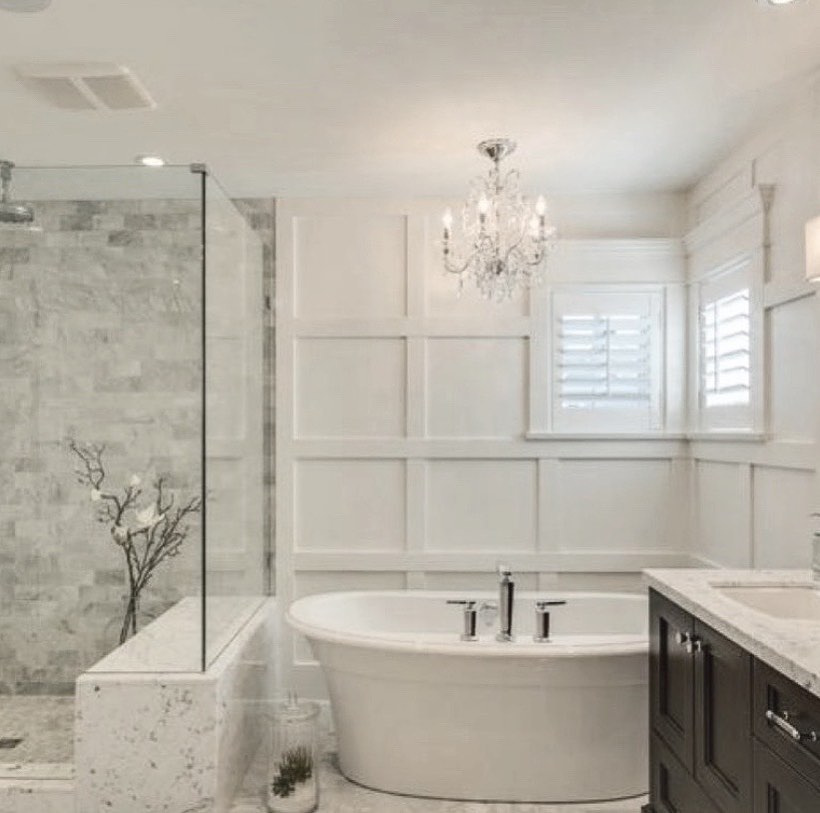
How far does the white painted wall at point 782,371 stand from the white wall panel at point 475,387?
99 centimetres

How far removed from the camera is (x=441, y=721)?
9.83 feet

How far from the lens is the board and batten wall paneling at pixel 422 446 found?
3992mm

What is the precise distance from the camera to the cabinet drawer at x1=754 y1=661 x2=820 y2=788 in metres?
1.58

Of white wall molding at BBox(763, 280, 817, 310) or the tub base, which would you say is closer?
white wall molding at BBox(763, 280, 817, 310)

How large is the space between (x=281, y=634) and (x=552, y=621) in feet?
4.31

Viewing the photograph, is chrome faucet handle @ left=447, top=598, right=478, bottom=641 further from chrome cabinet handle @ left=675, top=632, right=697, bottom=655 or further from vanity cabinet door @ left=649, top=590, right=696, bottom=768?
chrome cabinet handle @ left=675, top=632, right=697, bottom=655

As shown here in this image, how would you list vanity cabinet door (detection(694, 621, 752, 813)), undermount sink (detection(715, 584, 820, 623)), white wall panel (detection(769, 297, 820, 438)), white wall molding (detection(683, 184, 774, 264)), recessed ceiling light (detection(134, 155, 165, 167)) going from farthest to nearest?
1. recessed ceiling light (detection(134, 155, 165, 167))
2. white wall molding (detection(683, 184, 774, 264))
3. white wall panel (detection(769, 297, 820, 438))
4. undermount sink (detection(715, 584, 820, 623))
5. vanity cabinet door (detection(694, 621, 752, 813))

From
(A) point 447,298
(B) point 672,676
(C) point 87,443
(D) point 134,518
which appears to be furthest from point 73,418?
(B) point 672,676

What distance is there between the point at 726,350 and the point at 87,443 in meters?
2.91

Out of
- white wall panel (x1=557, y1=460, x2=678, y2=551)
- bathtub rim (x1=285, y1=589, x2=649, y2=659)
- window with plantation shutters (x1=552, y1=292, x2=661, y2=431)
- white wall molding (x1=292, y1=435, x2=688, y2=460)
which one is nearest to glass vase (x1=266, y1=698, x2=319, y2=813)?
bathtub rim (x1=285, y1=589, x2=649, y2=659)

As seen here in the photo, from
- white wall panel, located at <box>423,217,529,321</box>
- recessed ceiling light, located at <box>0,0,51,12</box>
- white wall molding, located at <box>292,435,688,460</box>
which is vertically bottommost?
white wall molding, located at <box>292,435,688,460</box>

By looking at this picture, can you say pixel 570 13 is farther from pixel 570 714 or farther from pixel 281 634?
pixel 281 634

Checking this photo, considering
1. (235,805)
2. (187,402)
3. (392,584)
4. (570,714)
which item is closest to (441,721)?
(570,714)

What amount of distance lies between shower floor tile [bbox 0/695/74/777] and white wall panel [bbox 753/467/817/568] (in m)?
2.66
